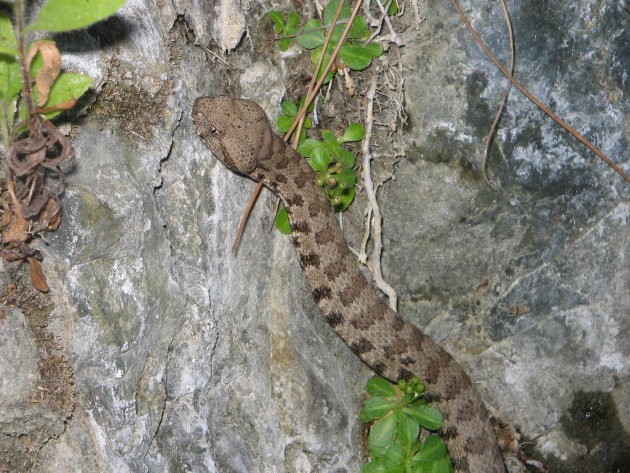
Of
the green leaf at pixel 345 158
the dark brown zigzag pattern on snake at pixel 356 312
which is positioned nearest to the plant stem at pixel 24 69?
the dark brown zigzag pattern on snake at pixel 356 312

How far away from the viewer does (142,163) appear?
360 centimetres

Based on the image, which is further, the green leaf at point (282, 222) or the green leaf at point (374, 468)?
the green leaf at point (282, 222)

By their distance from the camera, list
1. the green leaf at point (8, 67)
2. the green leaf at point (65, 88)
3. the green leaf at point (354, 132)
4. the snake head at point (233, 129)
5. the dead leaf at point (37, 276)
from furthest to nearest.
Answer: the green leaf at point (354, 132) → the snake head at point (233, 129) → the dead leaf at point (37, 276) → the green leaf at point (65, 88) → the green leaf at point (8, 67)

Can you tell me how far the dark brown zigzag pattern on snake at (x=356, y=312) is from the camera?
451cm

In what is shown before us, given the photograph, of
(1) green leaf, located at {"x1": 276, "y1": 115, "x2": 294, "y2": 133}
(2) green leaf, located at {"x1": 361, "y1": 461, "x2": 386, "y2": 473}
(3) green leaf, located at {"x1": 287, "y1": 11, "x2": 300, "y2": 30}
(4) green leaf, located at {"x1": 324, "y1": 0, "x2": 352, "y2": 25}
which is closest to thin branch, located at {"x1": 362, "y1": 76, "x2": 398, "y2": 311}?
(4) green leaf, located at {"x1": 324, "y1": 0, "x2": 352, "y2": 25}

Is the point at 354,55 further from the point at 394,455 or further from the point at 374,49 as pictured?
the point at 394,455

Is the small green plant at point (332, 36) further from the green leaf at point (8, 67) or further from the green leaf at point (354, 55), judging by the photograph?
the green leaf at point (8, 67)

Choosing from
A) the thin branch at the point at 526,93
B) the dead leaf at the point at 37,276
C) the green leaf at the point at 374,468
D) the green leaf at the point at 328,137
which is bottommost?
the green leaf at the point at 374,468

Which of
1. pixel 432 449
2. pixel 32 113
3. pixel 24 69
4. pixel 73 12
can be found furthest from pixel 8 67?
pixel 432 449

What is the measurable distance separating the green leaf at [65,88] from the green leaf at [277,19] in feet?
6.16

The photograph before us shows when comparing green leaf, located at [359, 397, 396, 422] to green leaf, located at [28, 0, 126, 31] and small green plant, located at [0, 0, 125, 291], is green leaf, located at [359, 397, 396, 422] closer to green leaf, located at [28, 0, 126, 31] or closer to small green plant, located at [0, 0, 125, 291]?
small green plant, located at [0, 0, 125, 291]

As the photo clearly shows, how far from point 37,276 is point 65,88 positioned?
1016mm

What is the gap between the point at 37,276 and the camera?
10.5 feet

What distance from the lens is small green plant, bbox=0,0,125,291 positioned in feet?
8.69
